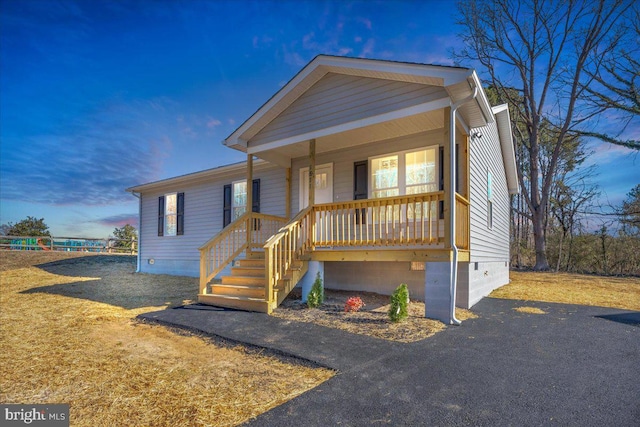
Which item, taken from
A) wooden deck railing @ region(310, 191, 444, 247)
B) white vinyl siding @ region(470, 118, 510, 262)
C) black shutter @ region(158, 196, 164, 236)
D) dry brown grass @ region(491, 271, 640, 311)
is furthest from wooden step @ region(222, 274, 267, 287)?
black shutter @ region(158, 196, 164, 236)

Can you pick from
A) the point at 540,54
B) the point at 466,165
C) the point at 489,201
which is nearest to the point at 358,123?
the point at 466,165

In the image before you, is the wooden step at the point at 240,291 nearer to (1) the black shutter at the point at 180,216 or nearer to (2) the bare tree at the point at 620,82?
(1) the black shutter at the point at 180,216

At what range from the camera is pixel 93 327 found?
236 inches

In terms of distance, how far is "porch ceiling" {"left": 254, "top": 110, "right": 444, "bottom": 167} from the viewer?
701cm

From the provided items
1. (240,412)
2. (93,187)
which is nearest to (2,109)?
(240,412)

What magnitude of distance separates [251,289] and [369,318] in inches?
98.3

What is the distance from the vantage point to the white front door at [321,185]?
9.25 meters

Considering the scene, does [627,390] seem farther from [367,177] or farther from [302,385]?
[367,177]

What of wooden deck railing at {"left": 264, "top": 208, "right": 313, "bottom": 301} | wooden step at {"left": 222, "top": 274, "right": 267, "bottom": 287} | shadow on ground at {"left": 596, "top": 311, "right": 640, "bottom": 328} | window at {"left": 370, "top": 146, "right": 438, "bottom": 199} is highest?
Result: window at {"left": 370, "top": 146, "right": 438, "bottom": 199}

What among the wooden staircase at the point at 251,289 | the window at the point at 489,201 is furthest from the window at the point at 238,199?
the window at the point at 489,201

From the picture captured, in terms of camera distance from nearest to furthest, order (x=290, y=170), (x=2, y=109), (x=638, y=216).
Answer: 1. (x=290, y=170)
2. (x=2, y=109)
3. (x=638, y=216)

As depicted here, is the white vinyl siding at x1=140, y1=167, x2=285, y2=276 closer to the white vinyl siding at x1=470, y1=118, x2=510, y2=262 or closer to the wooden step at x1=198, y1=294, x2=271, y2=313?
the wooden step at x1=198, y1=294, x2=271, y2=313

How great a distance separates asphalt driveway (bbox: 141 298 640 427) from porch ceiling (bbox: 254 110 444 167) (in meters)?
3.97

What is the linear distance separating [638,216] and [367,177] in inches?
562
